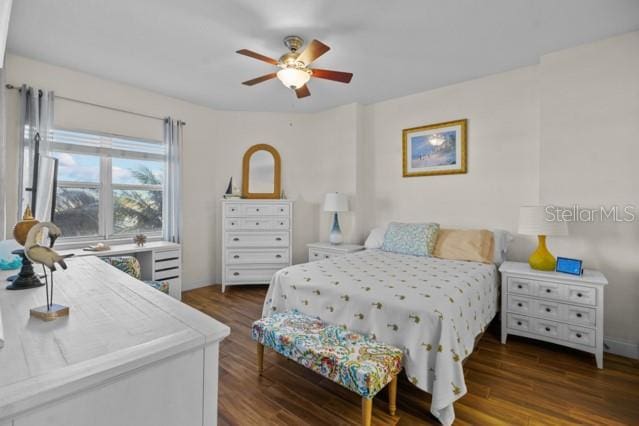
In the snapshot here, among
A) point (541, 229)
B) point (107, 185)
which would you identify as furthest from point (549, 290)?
point (107, 185)

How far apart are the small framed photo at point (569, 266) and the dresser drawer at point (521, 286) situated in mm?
251

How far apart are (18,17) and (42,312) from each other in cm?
261

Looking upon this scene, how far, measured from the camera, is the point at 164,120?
12.4 ft

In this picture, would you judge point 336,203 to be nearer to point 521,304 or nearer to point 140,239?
point 521,304

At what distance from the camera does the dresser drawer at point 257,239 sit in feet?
13.4

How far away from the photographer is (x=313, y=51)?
2156 millimetres

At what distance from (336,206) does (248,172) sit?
1.49 metres

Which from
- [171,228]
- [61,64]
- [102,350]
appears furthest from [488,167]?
[61,64]

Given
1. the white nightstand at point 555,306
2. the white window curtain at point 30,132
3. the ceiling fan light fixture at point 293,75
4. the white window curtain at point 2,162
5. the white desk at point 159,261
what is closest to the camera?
the white nightstand at point 555,306

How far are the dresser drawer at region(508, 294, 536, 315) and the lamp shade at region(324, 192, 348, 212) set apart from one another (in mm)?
2061

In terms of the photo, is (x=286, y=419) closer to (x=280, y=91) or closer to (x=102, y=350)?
(x=102, y=350)

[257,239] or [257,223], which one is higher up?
[257,223]

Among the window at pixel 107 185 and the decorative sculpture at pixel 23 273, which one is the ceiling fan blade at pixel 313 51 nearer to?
the decorative sculpture at pixel 23 273

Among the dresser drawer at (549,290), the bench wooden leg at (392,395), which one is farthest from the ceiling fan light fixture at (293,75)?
the dresser drawer at (549,290)
